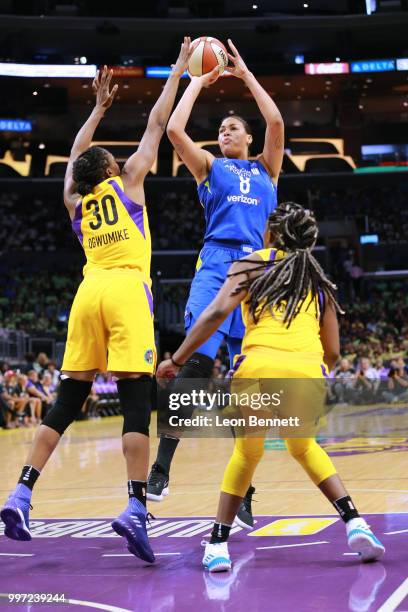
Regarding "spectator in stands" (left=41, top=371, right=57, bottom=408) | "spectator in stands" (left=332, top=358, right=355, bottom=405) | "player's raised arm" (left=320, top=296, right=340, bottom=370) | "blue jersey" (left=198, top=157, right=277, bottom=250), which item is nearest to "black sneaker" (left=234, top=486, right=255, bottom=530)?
"player's raised arm" (left=320, top=296, right=340, bottom=370)

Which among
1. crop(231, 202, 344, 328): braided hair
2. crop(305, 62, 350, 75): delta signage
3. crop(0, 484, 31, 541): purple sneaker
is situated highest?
crop(305, 62, 350, 75): delta signage

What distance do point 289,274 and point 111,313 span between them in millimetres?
951

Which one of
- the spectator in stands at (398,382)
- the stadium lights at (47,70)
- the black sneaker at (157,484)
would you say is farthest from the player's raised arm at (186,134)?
the stadium lights at (47,70)

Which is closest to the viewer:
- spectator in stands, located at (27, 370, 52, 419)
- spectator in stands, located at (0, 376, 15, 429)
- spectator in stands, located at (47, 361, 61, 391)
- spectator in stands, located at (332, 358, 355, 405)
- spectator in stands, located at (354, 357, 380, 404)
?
spectator in stands, located at (0, 376, 15, 429)

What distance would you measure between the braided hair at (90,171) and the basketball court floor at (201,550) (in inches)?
75.2

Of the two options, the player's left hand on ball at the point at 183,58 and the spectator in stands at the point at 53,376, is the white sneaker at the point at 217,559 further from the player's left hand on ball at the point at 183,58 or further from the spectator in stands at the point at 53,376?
the spectator in stands at the point at 53,376

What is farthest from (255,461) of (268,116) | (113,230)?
(268,116)

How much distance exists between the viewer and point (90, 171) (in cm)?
457

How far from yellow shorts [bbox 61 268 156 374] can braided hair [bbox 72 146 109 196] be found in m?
0.47

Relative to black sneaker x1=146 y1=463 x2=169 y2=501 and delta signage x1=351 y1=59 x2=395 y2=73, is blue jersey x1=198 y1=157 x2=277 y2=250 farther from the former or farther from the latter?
delta signage x1=351 y1=59 x2=395 y2=73

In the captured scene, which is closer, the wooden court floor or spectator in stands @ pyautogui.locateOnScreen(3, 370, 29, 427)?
the wooden court floor

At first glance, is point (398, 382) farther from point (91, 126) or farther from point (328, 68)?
point (328, 68)

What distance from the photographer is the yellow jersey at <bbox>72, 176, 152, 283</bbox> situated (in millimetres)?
4477

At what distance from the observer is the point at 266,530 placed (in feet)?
15.8
